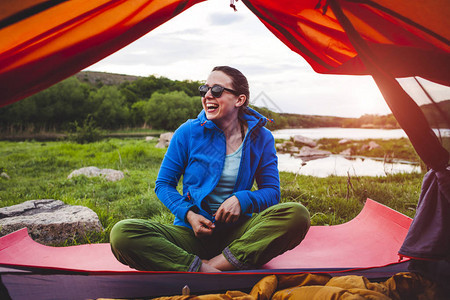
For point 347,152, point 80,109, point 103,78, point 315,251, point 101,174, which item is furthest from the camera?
point 103,78

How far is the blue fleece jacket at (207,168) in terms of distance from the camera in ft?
6.76

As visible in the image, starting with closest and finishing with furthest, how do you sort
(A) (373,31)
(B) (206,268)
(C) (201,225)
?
(B) (206,268) < (C) (201,225) < (A) (373,31)

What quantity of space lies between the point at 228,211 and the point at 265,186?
1.50 ft

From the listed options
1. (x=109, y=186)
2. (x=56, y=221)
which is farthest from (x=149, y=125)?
(x=56, y=221)

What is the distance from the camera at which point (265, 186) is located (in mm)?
2248

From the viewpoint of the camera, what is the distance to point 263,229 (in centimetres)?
191

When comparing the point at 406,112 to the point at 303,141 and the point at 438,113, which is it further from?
the point at 303,141

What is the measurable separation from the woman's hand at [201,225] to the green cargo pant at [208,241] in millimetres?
141

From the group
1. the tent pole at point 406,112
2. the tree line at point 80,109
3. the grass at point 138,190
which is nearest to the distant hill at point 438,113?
the tent pole at point 406,112

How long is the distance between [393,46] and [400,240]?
1.66m

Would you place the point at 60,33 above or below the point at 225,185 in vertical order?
above

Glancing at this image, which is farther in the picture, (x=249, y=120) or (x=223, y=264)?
(x=249, y=120)

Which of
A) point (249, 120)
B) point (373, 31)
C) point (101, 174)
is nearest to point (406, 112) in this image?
point (373, 31)

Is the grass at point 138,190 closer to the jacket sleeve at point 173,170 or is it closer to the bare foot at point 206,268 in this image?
the jacket sleeve at point 173,170
